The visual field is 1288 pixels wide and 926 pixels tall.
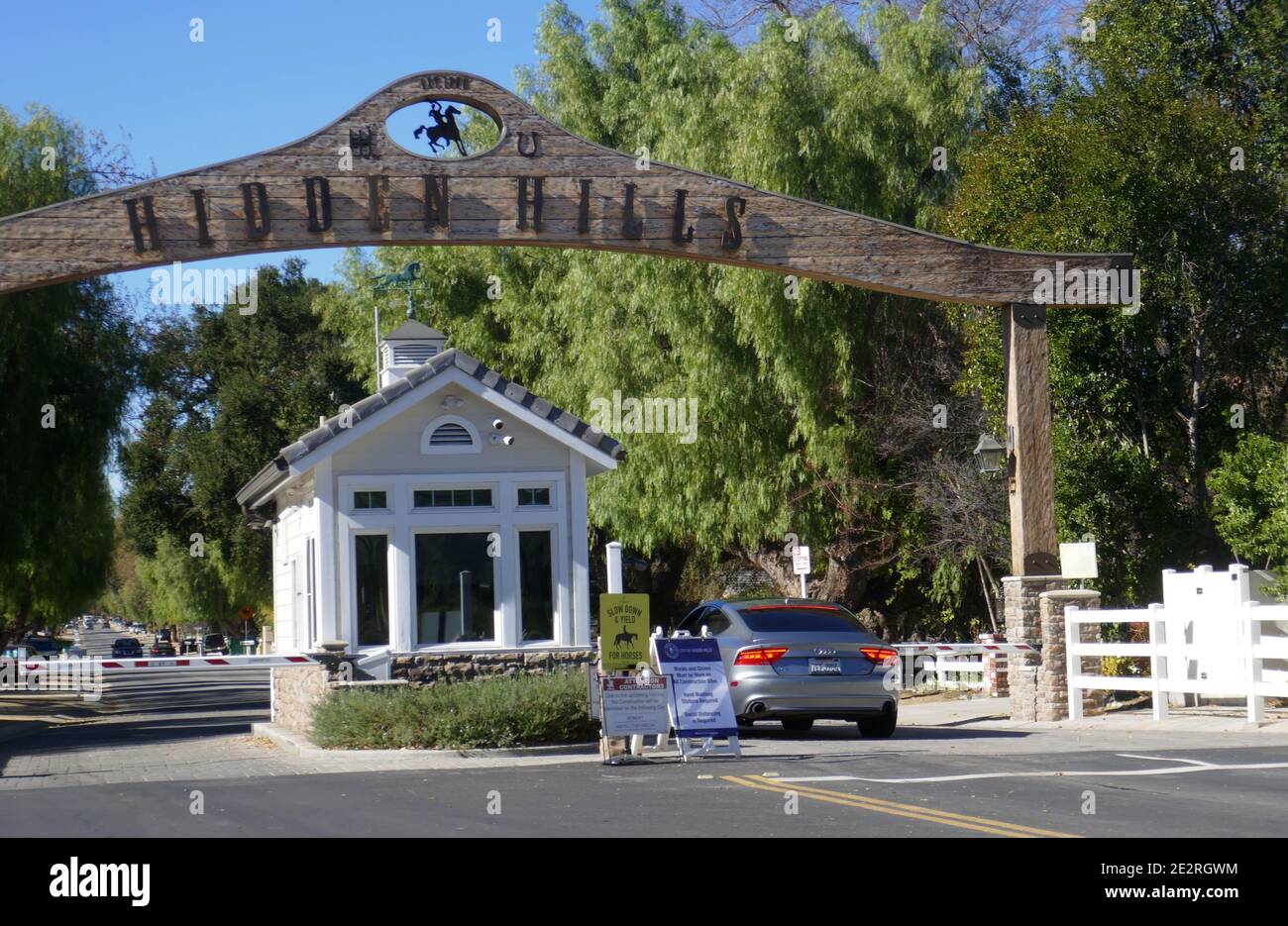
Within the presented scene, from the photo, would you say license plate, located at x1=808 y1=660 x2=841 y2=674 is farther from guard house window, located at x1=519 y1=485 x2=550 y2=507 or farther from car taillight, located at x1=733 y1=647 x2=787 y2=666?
guard house window, located at x1=519 y1=485 x2=550 y2=507

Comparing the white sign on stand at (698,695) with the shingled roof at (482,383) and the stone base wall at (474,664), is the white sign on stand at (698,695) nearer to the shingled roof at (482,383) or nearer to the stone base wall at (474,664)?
the stone base wall at (474,664)

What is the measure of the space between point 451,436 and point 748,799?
9856 mm

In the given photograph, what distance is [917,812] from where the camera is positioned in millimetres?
9844

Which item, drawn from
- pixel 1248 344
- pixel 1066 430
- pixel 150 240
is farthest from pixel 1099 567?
pixel 150 240

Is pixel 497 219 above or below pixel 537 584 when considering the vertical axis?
above

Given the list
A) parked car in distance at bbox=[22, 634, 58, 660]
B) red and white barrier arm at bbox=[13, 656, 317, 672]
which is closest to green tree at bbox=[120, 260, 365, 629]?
parked car in distance at bbox=[22, 634, 58, 660]

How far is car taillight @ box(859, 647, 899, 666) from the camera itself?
16312 millimetres

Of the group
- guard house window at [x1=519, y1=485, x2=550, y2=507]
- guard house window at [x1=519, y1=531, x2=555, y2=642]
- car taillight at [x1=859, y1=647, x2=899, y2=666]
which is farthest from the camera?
guard house window at [x1=519, y1=485, x2=550, y2=507]

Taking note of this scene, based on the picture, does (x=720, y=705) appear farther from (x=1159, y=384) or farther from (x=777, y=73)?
(x=777, y=73)

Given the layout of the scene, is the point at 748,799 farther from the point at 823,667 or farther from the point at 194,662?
the point at 194,662

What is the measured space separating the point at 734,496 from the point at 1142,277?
8.17 m

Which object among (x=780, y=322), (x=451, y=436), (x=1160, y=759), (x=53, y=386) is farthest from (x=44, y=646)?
(x=1160, y=759)

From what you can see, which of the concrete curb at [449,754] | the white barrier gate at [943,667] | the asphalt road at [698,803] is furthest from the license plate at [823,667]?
the white barrier gate at [943,667]

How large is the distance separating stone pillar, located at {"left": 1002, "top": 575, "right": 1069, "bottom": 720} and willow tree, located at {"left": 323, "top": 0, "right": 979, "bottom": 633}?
29.9ft
